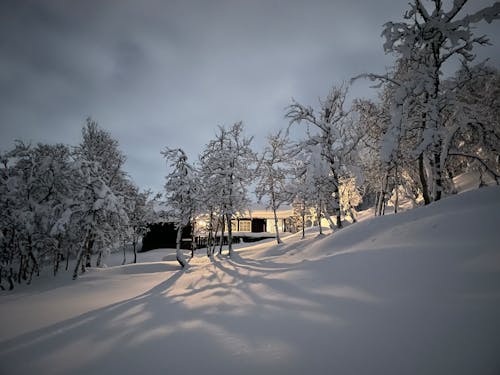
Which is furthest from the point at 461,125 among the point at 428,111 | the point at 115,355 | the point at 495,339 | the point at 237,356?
the point at 115,355

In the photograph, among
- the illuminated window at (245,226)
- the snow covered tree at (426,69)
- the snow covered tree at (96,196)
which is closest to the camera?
the snow covered tree at (426,69)

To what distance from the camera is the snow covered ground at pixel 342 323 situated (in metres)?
2.28

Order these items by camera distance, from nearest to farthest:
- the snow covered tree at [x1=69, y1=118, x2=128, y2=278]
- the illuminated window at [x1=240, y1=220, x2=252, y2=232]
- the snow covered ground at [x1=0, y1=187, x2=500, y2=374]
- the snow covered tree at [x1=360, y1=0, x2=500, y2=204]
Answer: the snow covered ground at [x1=0, y1=187, x2=500, y2=374] < the snow covered tree at [x1=360, y1=0, x2=500, y2=204] < the snow covered tree at [x1=69, y1=118, x2=128, y2=278] < the illuminated window at [x1=240, y1=220, x2=252, y2=232]

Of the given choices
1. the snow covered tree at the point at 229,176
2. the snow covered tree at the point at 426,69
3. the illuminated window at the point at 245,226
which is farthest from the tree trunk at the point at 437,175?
the illuminated window at the point at 245,226

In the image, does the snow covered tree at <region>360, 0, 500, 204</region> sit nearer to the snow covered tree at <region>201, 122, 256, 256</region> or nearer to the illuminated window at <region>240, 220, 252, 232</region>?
the snow covered tree at <region>201, 122, 256, 256</region>

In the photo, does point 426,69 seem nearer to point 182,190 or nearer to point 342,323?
point 342,323

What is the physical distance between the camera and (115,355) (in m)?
3.28

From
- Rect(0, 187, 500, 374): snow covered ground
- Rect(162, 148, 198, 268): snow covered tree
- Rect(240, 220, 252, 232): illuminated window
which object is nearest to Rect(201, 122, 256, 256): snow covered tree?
Rect(162, 148, 198, 268): snow covered tree

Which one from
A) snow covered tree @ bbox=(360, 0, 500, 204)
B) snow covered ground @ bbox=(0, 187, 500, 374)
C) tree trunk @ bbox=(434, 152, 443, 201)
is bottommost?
snow covered ground @ bbox=(0, 187, 500, 374)

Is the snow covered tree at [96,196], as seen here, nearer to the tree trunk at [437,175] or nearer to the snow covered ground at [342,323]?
the snow covered ground at [342,323]

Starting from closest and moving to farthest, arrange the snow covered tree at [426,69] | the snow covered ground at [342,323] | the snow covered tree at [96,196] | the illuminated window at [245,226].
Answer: the snow covered ground at [342,323]
the snow covered tree at [426,69]
the snow covered tree at [96,196]
the illuminated window at [245,226]

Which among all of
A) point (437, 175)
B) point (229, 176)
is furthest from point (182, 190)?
point (437, 175)

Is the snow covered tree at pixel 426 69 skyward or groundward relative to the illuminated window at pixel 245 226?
skyward

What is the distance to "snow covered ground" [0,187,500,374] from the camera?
89.9 inches
